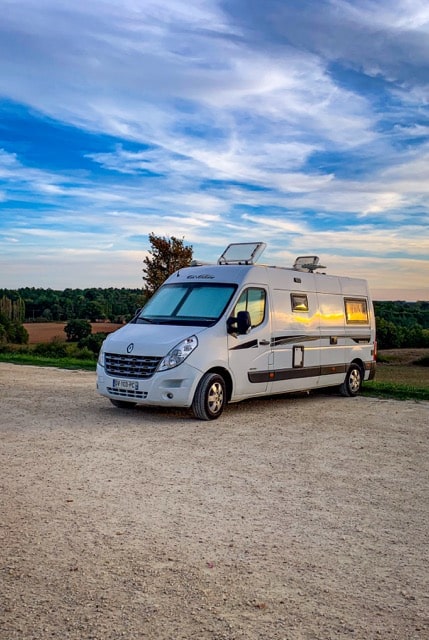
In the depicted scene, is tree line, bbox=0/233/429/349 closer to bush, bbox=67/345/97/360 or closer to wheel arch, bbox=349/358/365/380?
bush, bbox=67/345/97/360

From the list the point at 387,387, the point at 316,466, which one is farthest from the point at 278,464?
the point at 387,387

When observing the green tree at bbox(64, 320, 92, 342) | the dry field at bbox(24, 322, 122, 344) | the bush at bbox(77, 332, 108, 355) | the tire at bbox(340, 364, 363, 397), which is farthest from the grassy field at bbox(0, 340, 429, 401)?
the bush at bbox(77, 332, 108, 355)

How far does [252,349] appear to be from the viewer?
1159cm

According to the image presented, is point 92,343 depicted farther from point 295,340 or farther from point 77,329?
point 295,340

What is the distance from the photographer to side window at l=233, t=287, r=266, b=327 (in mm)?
11602

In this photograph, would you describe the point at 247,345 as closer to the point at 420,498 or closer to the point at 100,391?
the point at 100,391

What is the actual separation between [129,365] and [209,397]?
136cm

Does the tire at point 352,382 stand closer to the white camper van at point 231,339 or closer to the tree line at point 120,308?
the white camper van at point 231,339

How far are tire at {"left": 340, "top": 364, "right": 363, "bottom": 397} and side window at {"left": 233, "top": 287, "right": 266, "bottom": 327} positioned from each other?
3.41 m

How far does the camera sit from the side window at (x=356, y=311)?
14573mm

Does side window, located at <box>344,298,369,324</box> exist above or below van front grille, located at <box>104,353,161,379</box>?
above

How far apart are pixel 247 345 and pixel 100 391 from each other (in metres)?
2.54

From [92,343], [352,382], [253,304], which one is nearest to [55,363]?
[352,382]

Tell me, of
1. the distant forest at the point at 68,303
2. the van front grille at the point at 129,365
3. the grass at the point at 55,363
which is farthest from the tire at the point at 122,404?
the distant forest at the point at 68,303
